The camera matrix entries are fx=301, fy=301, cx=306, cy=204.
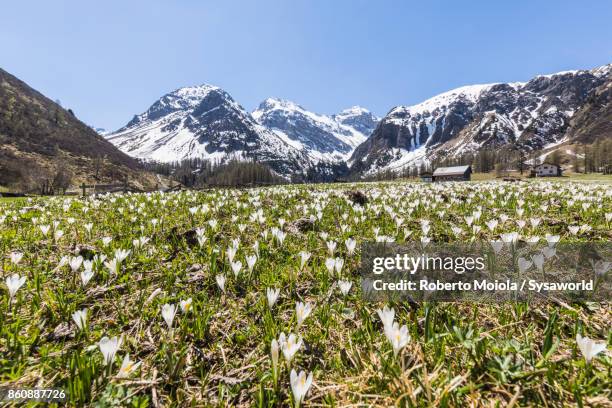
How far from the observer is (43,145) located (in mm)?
110812

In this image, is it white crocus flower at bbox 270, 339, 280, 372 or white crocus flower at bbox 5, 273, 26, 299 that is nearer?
white crocus flower at bbox 270, 339, 280, 372

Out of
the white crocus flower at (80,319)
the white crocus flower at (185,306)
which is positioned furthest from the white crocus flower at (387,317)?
the white crocus flower at (80,319)

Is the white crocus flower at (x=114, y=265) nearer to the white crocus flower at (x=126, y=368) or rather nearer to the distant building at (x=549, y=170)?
the white crocus flower at (x=126, y=368)

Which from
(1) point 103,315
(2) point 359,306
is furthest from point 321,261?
(1) point 103,315

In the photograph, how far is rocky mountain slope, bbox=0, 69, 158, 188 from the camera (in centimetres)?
9025

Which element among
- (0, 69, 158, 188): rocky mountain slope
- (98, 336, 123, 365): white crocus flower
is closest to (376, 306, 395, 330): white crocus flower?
(98, 336, 123, 365): white crocus flower

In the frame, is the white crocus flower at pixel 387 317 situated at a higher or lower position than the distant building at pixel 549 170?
lower

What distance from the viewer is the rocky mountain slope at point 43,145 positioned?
296 ft

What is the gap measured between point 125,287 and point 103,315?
0.50m

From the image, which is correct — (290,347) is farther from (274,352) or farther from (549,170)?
(549,170)

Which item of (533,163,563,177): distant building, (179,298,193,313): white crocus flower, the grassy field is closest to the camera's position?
the grassy field

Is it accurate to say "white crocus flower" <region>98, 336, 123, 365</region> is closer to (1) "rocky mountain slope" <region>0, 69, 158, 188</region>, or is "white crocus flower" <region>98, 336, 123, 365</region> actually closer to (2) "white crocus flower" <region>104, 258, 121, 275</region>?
(2) "white crocus flower" <region>104, 258, 121, 275</region>

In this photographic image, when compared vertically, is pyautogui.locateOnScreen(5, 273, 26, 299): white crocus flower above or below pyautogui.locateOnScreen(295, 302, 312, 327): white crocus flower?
above

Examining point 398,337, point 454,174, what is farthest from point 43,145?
point 454,174
